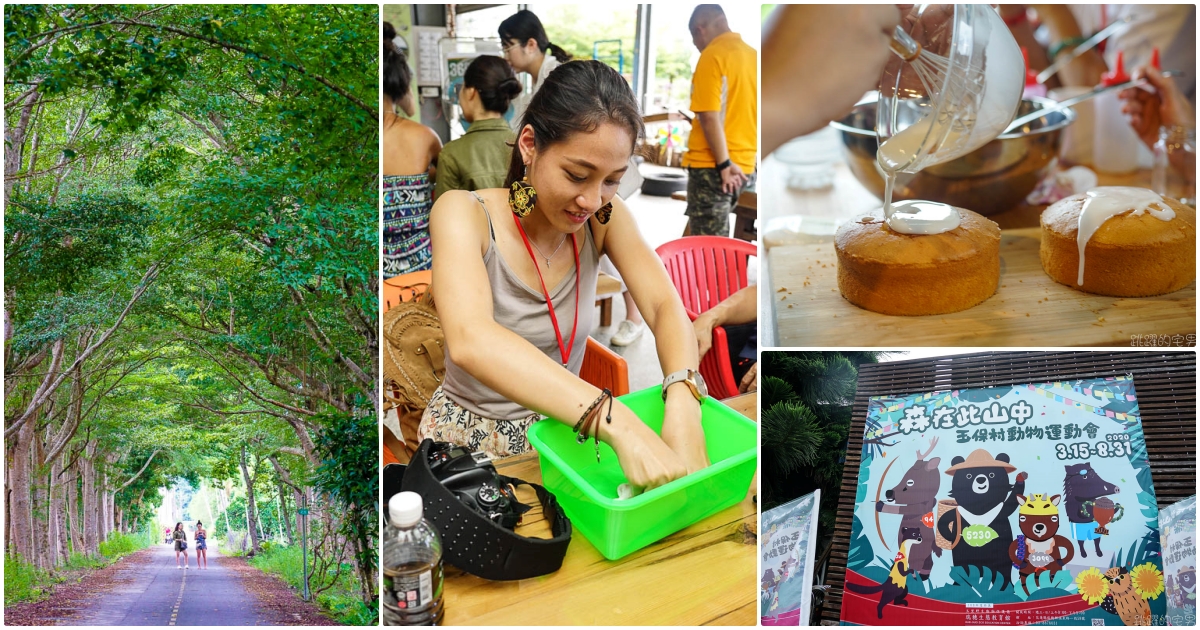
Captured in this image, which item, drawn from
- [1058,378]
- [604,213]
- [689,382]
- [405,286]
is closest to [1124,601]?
[1058,378]

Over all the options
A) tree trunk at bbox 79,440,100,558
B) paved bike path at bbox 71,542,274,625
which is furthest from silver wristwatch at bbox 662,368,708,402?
tree trunk at bbox 79,440,100,558

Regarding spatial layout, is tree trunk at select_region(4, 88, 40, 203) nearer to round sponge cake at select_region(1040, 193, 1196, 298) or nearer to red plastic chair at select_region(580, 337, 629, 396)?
red plastic chair at select_region(580, 337, 629, 396)

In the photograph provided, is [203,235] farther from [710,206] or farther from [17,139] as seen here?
[710,206]

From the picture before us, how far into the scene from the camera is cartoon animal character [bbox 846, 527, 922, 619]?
45.1 inches

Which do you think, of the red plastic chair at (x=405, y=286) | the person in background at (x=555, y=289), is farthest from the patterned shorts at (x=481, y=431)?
the red plastic chair at (x=405, y=286)

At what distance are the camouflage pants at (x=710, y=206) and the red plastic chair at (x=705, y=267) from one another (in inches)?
3.2

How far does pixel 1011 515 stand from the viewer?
45.2 inches

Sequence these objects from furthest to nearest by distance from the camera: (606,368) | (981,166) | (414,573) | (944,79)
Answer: (606,368)
(981,166)
(944,79)
(414,573)

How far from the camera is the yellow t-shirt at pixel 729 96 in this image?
60.6 inches

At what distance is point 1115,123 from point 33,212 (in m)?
2.73

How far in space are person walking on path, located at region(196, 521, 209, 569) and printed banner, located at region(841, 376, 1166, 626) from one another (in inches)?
63.9

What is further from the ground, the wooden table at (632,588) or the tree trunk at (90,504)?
the wooden table at (632,588)

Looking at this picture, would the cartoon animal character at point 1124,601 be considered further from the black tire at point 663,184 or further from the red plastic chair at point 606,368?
the black tire at point 663,184

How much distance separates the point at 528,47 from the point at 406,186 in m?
0.47
